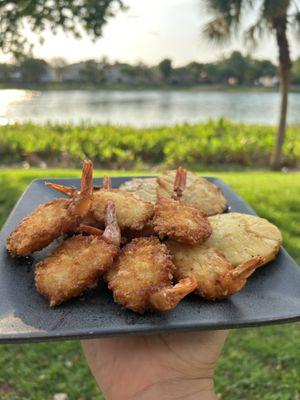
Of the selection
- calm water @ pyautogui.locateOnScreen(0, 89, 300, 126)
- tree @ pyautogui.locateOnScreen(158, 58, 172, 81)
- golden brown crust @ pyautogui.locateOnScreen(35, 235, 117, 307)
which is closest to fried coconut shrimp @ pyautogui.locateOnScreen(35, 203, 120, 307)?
golden brown crust @ pyautogui.locateOnScreen(35, 235, 117, 307)

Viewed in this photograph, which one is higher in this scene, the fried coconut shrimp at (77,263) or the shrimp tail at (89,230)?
the shrimp tail at (89,230)

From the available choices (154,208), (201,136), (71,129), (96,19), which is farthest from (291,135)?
(154,208)

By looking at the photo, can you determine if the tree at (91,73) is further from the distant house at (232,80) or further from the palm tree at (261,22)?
the palm tree at (261,22)

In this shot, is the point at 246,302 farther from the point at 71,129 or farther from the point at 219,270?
the point at 71,129

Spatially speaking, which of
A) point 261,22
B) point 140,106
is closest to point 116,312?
point 261,22

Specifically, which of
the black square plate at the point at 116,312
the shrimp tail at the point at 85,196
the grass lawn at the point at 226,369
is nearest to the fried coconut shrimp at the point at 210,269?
the black square plate at the point at 116,312

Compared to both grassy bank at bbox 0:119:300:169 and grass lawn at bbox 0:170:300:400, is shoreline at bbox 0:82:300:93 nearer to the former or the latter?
grassy bank at bbox 0:119:300:169
